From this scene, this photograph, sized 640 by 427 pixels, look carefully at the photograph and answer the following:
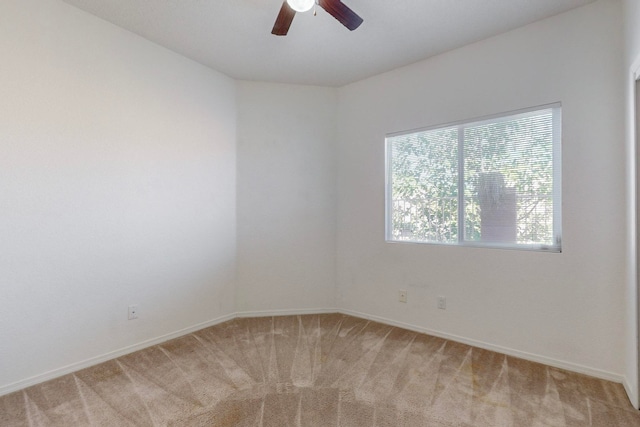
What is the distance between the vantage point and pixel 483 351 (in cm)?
262

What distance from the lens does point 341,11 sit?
193 cm

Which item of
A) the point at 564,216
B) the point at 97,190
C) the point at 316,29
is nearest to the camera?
the point at 564,216

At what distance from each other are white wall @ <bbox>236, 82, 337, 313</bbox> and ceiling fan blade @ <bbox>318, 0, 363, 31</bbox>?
165cm

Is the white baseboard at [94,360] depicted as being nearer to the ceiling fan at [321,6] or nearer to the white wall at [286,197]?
the white wall at [286,197]

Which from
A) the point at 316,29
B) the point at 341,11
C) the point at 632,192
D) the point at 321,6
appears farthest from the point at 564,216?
the point at 316,29

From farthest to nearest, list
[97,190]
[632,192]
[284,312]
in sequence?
[284,312]
[97,190]
[632,192]

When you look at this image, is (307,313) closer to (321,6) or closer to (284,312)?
(284,312)

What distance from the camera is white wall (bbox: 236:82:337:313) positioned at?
11.7 ft

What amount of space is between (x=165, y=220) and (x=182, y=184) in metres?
0.39

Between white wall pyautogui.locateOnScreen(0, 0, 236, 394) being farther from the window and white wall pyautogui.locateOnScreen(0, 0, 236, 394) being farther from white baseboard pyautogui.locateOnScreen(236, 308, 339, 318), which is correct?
the window

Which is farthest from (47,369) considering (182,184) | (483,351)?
(483,351)

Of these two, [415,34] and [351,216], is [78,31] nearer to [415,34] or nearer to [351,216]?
[415,34]

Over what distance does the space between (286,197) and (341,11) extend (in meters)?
2.07

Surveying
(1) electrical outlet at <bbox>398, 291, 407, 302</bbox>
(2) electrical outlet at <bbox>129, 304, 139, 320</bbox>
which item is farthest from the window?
(2) electrical outlet at <bbox>129, 304, 139, 320</bbox>
